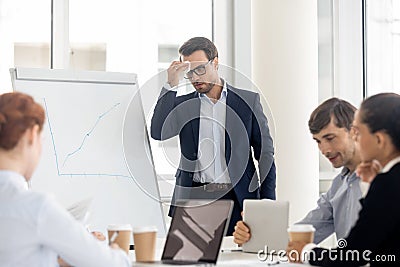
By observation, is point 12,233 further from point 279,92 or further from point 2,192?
point 279,92

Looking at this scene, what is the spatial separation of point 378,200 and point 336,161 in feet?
2.69

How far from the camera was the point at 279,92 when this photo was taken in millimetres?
4480

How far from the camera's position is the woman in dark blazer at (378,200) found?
6.13ft

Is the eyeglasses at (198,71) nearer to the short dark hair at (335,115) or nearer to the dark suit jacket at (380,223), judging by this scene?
the short dark hair at (335,115)

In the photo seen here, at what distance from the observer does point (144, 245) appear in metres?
2.29

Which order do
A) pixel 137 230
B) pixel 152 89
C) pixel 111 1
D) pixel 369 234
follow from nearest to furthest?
pixel 369 234
pixel 137 230
pixel 152 89
pixel 111 1

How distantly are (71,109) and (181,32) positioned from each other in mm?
1329

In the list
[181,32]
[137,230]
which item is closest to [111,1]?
[181,32]

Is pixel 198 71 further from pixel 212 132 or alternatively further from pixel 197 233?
pixel 197 233

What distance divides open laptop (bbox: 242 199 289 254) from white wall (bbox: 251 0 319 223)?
189 centimetres

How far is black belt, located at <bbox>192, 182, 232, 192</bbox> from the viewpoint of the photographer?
343cm

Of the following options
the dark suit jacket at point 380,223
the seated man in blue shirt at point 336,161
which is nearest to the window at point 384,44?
the seated man in blue shirt at point 336,161

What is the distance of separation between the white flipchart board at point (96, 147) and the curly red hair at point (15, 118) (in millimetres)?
1222

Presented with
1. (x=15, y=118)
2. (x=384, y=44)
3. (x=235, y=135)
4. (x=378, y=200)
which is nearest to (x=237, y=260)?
(x=378, y=200)
